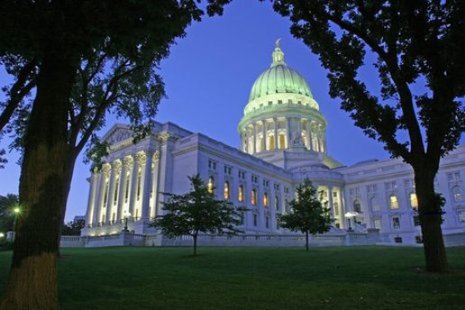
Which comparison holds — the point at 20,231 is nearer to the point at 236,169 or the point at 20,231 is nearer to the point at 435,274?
the point at 435,274

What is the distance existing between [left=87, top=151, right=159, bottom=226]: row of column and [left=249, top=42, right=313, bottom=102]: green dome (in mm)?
A: 49812

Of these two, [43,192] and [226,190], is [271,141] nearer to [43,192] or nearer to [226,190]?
[226,190]

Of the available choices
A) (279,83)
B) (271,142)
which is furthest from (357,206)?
(279,83)

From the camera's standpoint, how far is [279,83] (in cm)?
10562

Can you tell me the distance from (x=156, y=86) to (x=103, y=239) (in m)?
25.2

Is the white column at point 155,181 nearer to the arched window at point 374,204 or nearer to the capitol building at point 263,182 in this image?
the capitol building at point 263,182

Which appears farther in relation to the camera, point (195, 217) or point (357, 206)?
point (357, 206)

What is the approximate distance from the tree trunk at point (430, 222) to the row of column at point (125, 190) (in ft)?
157

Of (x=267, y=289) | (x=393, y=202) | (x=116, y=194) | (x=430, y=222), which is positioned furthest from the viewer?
(x=393, y=202)

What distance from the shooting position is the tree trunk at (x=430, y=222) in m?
12.9

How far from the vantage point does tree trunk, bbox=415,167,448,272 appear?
12875mm

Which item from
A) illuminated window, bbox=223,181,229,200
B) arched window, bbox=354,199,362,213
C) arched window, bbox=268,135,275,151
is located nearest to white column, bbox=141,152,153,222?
illuminated window, bbox=223,181,229,200

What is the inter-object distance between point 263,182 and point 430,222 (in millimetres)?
61637

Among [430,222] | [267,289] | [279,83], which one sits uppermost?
[279,83]
